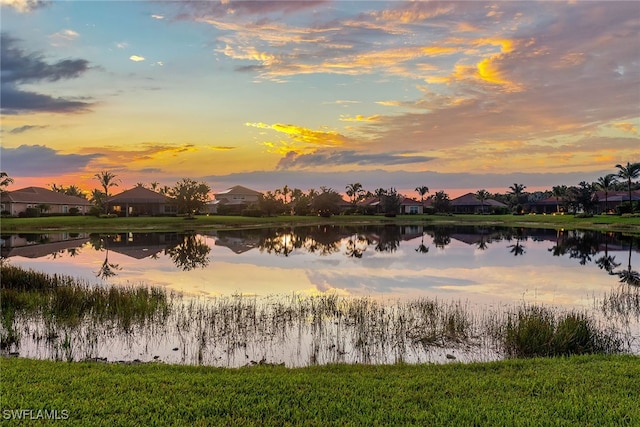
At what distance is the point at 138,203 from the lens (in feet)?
280

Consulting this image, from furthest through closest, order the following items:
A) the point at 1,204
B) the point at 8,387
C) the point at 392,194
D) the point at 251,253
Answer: the point at 392,194 < the point at 1,204 < the point at 251,253 < the point at 8,387

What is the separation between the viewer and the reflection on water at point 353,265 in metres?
21.1

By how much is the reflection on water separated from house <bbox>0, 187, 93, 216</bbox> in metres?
43.5

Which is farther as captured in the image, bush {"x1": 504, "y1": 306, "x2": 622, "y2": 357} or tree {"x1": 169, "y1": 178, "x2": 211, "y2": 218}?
tree {"x1": 169, "y1": 178, "x2": 211, "y2": 218}

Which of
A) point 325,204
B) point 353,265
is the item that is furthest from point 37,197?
point 353,265

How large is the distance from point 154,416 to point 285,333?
708 centimetres

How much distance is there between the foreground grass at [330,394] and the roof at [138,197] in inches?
3204

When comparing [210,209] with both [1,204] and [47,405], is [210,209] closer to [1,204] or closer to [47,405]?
[1,204]

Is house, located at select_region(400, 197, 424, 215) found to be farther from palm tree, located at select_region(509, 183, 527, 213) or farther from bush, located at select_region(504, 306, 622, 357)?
bush, located at select_region(504, 306, 622, 357)

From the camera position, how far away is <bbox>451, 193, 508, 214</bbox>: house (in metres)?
113

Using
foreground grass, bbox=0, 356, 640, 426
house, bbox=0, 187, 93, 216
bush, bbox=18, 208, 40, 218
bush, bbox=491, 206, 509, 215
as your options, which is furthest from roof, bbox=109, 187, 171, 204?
foreground grass, bbox=0, 356, 640, 426

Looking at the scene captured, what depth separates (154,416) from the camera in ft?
19.7

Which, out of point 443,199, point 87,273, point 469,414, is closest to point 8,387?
point 469,414

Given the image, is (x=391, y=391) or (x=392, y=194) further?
(x=392, y=194)
